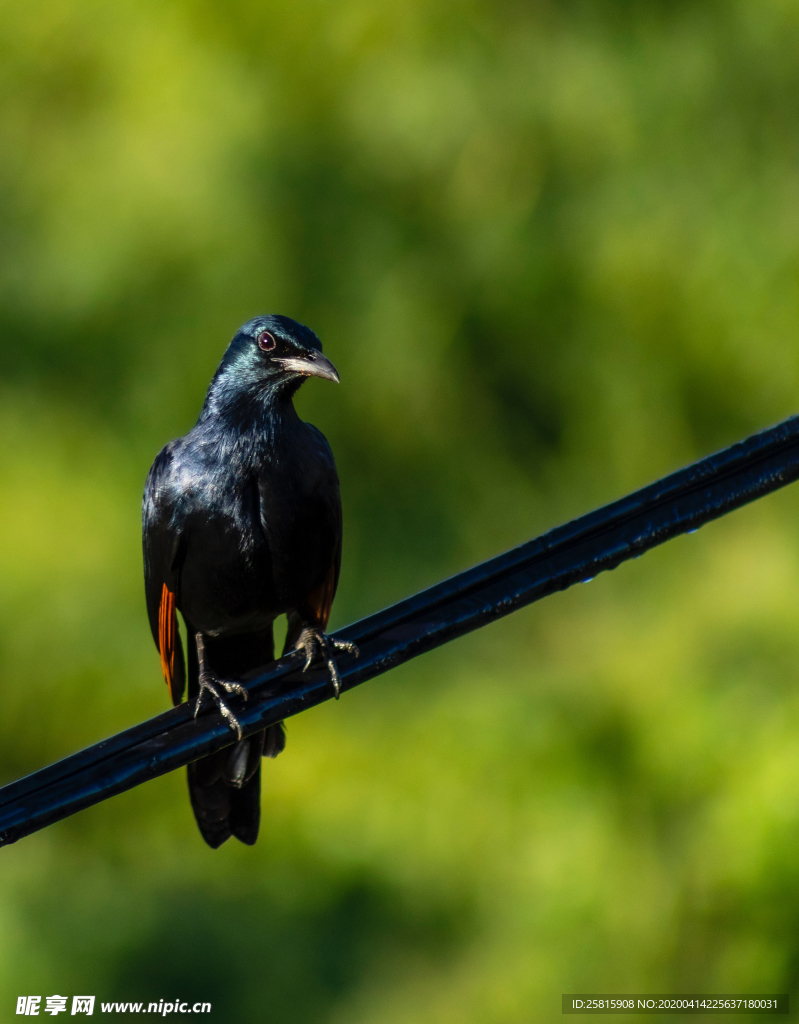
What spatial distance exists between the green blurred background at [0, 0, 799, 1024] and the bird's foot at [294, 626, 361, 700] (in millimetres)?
4964

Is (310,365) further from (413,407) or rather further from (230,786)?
(413,407)

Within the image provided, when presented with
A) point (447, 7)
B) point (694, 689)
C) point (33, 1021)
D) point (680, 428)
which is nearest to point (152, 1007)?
point (33, 1021)

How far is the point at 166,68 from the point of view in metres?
10.4

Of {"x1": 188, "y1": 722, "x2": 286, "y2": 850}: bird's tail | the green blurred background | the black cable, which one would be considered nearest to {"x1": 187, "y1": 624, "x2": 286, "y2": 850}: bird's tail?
{"x1": 188, "y1": 722, "x2": 286, "y2": 850}: bird's tail

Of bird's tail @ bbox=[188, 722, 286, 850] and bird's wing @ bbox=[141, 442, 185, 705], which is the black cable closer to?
bird's wing @ bbox=[141, 442, 185, 705]

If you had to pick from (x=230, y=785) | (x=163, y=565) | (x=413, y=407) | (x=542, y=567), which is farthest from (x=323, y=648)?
(x=413, y=407)

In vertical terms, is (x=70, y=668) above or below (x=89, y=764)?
above

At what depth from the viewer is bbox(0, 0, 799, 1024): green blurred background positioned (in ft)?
28.2

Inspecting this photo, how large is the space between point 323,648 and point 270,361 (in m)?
0.90

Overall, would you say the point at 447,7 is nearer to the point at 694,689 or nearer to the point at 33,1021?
the point at 694,689

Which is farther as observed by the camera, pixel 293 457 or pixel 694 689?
pixel 694 689

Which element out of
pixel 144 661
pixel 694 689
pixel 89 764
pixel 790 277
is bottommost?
pixel 89 764

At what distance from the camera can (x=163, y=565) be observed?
381cm

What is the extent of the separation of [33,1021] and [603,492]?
577cm
